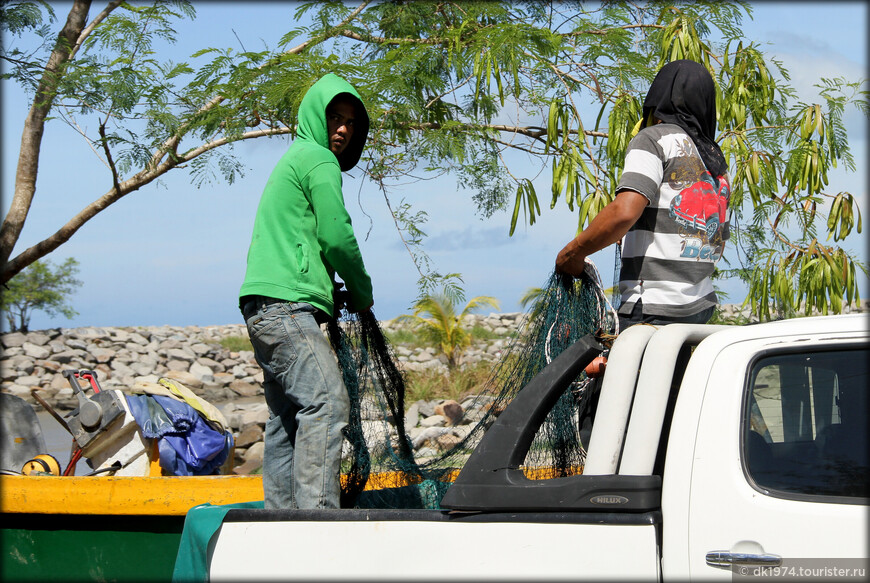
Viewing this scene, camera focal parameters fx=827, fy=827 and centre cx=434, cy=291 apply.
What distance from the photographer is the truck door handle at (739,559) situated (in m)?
2.07

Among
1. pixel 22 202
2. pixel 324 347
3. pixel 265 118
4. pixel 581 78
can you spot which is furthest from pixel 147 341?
pixel 324 347

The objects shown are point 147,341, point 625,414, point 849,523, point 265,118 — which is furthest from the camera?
point 147,341

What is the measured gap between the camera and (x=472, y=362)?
46.6 feet

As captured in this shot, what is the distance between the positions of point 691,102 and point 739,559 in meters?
1.81

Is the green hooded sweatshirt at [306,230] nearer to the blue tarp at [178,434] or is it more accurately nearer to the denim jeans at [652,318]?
the denim jeans at [652,318]

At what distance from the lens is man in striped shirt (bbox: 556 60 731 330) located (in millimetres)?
3043

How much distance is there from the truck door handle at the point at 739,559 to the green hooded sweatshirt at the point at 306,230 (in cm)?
→ 174

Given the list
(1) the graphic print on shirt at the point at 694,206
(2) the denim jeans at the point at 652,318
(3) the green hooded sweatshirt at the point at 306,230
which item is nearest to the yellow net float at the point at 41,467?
(3) the green hooded sweatshirt at the point at 306,230

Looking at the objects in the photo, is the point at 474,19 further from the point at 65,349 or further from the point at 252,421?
the point at 65,349

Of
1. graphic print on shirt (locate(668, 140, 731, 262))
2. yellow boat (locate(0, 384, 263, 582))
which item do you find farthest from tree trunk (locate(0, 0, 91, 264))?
graphic print on shirt (locate(668, 140, 731, 262))

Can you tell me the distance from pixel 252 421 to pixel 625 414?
840 cm

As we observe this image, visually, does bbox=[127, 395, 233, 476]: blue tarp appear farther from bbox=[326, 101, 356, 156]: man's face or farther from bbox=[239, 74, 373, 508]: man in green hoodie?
bbox=[326, 101, 356, 156]: man's face

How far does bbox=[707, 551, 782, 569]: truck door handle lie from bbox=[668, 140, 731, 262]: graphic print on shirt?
51.1 inches

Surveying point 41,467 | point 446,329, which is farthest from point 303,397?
point 446,329
